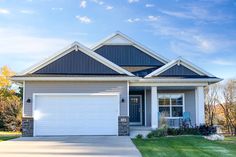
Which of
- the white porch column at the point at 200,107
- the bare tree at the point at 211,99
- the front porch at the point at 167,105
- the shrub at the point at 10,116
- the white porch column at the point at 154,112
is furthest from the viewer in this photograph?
the bare tree at the point at 211,99

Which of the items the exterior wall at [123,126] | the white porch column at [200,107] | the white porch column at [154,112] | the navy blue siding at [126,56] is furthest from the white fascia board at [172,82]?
the navy blue siding at [126,56]

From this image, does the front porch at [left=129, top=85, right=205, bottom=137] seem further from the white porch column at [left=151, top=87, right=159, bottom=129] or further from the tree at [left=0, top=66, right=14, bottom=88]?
the tree at [left=0, top=66, right=14, bottom=88]

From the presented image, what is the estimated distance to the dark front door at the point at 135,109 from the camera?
20312 mm

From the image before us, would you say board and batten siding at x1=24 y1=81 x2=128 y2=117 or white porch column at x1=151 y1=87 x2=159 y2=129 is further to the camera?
white porch column at x1=151 y1=87 x2=159 y2=129

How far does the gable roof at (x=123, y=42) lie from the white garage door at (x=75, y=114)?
5709 mm

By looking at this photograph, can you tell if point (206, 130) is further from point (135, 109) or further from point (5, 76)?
point (5, 76)

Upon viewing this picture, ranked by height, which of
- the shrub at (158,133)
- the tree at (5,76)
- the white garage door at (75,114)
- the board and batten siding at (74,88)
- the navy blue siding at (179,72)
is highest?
the tree at (5,76)

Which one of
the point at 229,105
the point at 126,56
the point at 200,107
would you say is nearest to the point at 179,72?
the point at 200,107

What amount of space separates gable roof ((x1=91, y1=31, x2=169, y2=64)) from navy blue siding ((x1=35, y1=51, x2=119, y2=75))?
424 centimetres

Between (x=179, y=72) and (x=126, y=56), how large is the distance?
15.1 ft

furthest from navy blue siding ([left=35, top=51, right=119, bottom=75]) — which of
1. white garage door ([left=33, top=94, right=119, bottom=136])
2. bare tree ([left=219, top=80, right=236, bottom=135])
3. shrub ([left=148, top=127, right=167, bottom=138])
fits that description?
bare tree ([left=219, top=80, right=236, bottom=135])

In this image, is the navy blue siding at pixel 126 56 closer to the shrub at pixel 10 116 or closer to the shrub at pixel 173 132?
the shrub at pixel 173 132

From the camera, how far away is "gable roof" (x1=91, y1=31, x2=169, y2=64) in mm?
20905

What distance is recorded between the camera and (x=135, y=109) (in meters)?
20.4
